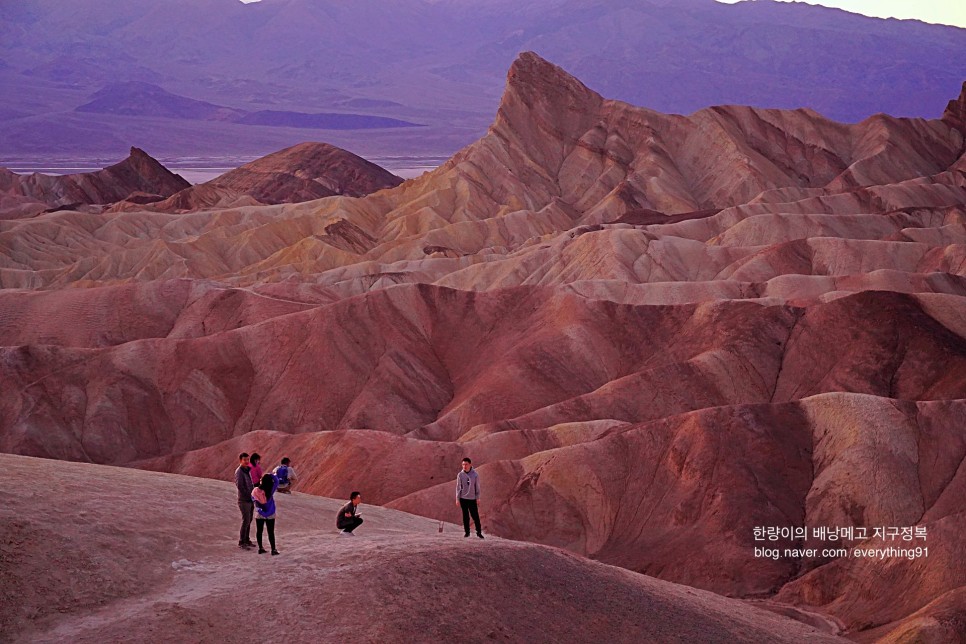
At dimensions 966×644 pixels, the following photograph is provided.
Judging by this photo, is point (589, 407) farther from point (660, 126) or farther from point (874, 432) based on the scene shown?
point (660, 126)

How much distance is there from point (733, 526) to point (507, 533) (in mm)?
7306

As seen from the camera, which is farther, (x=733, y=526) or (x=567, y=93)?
(x=567, y=93)

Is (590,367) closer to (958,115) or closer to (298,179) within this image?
(958,115)

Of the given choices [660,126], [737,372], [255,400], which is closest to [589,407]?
[737,372]

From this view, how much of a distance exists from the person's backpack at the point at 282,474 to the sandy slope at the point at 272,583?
2.16m

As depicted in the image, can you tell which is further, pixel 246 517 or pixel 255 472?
pixel 255 472

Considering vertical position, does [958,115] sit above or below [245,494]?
above

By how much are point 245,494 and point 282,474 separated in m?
6.05

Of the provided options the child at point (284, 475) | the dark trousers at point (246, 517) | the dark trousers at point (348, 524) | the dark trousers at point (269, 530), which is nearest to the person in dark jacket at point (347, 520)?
the dark trousers at point (348, 524)

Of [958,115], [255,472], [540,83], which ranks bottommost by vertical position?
[255,472]

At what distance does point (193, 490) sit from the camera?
2280 cm

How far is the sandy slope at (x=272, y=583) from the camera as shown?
15727mm

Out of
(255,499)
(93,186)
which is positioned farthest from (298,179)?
(255,499)

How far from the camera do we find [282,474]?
24.5m
